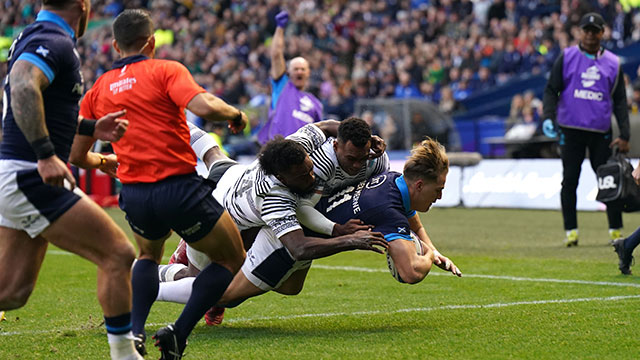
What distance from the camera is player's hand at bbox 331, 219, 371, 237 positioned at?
615cm

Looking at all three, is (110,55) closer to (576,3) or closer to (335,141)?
(576,3)

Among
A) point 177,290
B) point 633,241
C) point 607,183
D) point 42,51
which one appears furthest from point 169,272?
point 607,183

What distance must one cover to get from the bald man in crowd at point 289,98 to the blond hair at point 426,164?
14.7 feet

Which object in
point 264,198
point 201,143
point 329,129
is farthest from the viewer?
point 201,143

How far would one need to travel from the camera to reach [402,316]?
6.73 metres

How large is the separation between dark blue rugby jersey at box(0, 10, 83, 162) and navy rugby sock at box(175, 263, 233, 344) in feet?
3.45

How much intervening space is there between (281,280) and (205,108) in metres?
1.87

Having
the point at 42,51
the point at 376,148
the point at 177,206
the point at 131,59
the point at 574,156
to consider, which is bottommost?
the point at 574,156

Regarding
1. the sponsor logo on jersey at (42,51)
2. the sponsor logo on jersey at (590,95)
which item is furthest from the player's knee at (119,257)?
the sponsor logo on jersey at (590,95)

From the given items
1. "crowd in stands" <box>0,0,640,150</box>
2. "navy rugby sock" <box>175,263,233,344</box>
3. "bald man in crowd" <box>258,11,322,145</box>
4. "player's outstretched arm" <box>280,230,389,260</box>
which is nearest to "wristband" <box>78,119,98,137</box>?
"navy rugby sock" <box>175,263,233,344</box>

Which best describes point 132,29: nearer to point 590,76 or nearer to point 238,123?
point 238,123

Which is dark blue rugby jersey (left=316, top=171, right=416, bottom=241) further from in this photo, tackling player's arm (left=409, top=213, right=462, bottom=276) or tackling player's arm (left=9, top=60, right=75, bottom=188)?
tackling player's arm (left=9, top=60, right=75, bottom=188)

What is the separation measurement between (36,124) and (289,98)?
659 cm

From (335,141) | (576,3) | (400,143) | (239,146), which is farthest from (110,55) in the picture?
(335,141)
